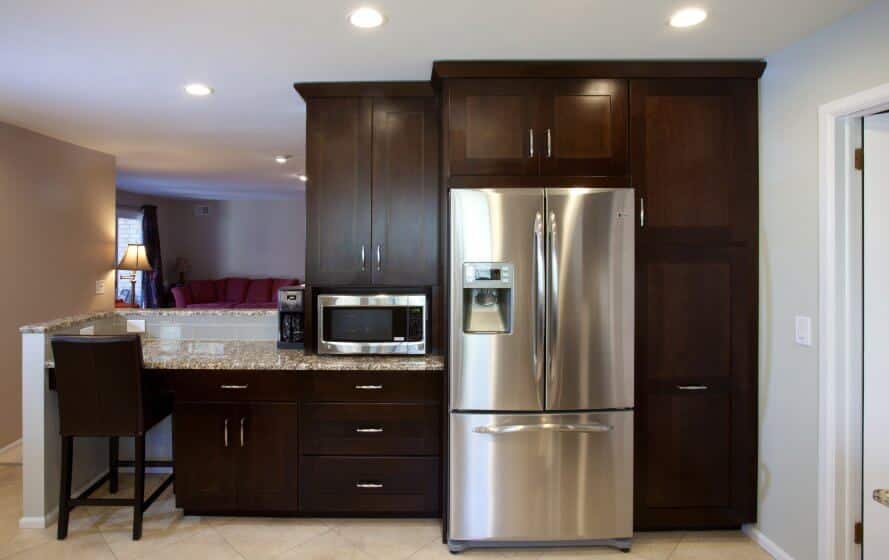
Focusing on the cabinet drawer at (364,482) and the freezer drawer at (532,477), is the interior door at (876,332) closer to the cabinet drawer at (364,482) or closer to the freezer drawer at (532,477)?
the freezer drawer at (532,477)

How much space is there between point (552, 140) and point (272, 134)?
8.23 feet

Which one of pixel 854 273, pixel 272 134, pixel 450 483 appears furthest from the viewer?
pixel 272 134

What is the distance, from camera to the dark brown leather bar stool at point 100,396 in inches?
94.9

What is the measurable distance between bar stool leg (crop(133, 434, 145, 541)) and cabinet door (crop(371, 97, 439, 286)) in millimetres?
1421

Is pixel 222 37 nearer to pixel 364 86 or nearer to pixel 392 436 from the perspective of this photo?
pixel 364 86

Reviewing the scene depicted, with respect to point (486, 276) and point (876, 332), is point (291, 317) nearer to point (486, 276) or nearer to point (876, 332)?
point (486, 276)

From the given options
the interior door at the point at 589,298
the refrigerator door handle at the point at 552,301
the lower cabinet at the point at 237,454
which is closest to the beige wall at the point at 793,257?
the interior door at the point at 589,298

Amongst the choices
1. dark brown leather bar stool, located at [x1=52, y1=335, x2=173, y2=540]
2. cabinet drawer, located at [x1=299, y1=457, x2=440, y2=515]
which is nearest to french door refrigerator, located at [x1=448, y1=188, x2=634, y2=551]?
cabinet drawer, located at [x1=299, y1=457, x2=440, y2=515]

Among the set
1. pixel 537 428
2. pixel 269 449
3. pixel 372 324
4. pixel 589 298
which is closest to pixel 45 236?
pixel 269 449

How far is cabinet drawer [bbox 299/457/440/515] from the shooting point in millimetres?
2646

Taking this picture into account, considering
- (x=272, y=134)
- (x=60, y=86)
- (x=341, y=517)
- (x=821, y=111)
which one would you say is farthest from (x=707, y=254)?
(x=60, y=86)

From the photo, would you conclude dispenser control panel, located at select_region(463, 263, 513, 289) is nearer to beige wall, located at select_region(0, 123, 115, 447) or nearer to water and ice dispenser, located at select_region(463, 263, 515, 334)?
water and ice dispenser, located at select_region(463, 263, 515, 334)

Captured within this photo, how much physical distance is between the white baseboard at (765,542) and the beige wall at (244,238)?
24.5ft

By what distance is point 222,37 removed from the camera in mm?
2225
